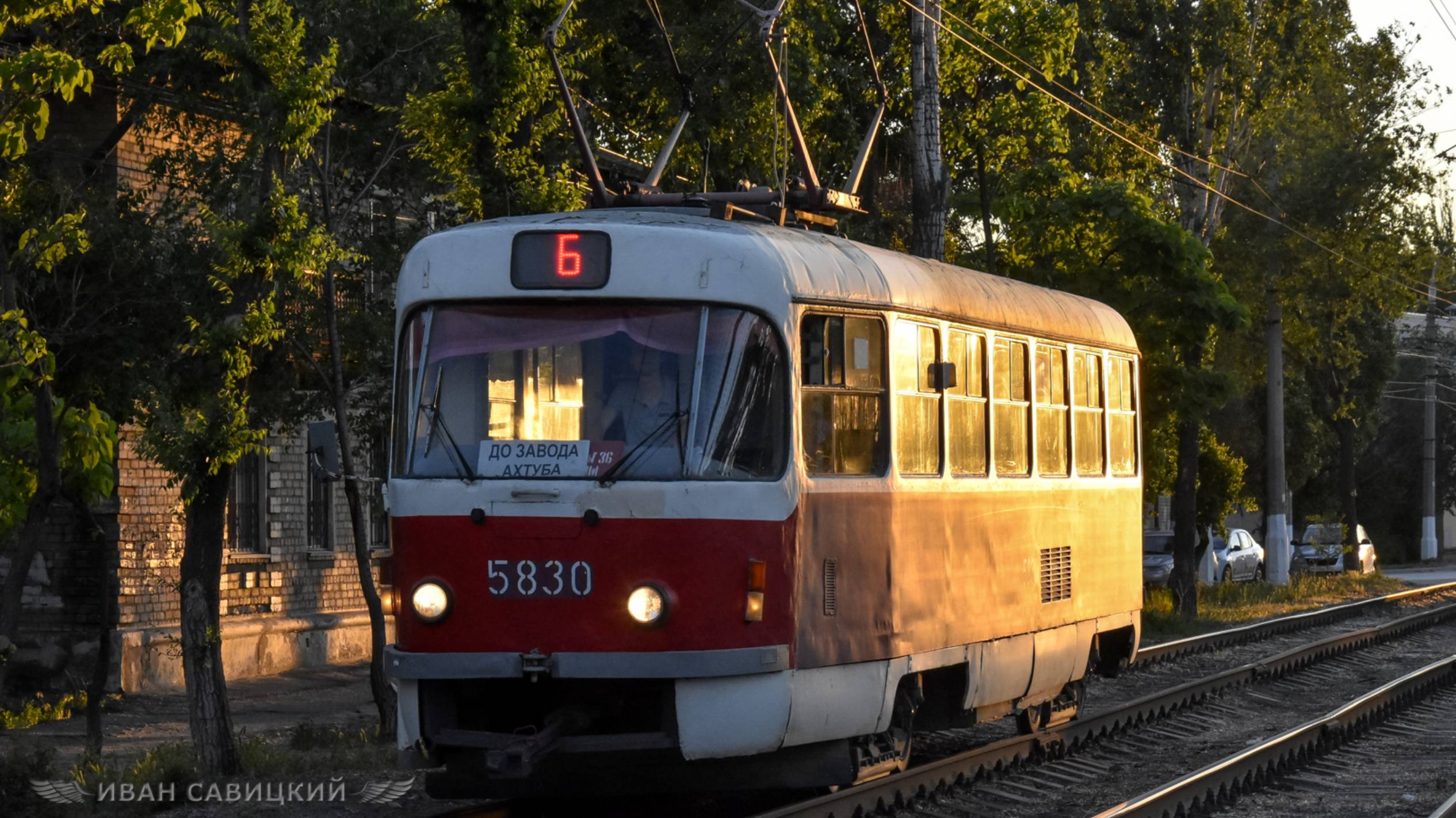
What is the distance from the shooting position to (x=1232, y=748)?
13.3 m

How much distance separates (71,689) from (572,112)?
1239cm

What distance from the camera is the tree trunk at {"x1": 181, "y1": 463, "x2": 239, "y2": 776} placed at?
12227mm

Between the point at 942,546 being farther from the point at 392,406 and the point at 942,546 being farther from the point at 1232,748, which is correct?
the point at 1232,748

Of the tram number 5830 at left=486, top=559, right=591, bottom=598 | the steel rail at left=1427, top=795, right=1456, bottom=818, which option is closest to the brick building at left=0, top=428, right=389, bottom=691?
the tram number 5830 at left=486, top=559, right=591, bottom=598

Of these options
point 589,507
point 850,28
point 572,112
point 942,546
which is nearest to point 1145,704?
point 942,546

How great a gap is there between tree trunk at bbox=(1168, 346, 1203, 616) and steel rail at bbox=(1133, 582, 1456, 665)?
145cm

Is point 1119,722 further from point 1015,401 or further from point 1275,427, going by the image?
point 1275,427

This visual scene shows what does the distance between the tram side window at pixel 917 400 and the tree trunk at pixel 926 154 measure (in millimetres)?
8067

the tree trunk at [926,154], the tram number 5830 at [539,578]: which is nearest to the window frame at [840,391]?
the tram number 5830 at [539,578]

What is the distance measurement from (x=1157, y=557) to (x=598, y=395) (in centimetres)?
3142

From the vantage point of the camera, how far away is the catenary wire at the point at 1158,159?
67.7ft

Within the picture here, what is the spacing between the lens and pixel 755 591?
8.64 metres

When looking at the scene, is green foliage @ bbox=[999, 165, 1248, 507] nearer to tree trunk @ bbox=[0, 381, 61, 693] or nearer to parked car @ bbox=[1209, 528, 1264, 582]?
tree trunk @ bbox=[0, 381, 61, 693]

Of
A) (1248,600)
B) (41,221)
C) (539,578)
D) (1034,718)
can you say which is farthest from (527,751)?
(1248,600)
